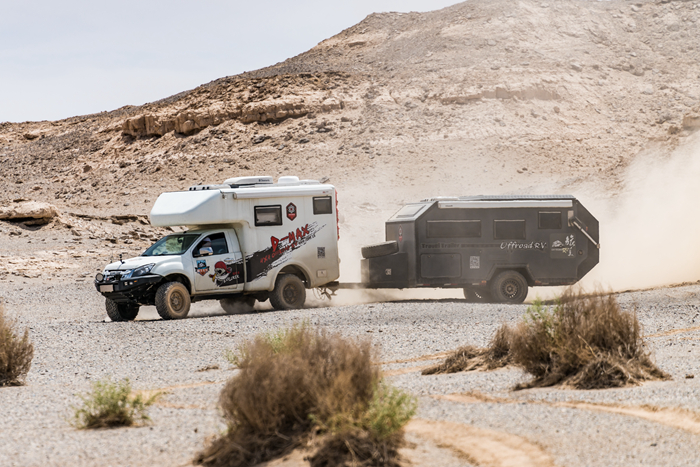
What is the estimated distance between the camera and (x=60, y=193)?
59.6 metres

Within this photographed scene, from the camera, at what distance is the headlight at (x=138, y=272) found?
54.6 feet

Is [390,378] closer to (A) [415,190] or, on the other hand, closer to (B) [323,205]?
(B) [323,205]

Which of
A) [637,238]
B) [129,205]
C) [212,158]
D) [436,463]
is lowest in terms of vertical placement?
[436,463]

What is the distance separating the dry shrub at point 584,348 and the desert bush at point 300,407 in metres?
3.31

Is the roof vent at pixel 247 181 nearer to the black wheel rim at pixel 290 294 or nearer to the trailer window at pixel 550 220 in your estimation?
the black wheel rim at pixel 290 294

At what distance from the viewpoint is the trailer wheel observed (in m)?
19.7

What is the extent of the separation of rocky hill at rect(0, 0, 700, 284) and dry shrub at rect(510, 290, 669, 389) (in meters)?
30.3

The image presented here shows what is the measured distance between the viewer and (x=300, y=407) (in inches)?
251

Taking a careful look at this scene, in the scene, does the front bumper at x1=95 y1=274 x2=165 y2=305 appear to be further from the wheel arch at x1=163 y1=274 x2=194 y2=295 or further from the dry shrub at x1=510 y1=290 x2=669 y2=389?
the dry shrub at x1=510 y1=290 x2=669 y2=389

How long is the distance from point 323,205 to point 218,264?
3.22m

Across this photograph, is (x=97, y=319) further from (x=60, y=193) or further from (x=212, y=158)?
(x=60, y=193)

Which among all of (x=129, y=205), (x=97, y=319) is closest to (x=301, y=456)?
(x=97, y=319)

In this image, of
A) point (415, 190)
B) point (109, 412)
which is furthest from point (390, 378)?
point (415, 190)

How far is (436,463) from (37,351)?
9442 millimetres
